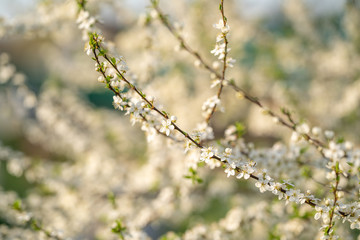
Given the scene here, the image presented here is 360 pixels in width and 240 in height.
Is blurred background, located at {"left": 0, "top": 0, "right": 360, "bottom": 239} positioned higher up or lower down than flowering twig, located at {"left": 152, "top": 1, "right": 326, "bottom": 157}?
higher up

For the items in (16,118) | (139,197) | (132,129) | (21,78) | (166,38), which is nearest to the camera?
(21,78)

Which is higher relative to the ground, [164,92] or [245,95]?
[164,92]

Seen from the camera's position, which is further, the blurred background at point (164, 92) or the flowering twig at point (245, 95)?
the blurred background at point (164, 92)

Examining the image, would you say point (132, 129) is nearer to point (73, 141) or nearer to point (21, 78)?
point (73, 141)

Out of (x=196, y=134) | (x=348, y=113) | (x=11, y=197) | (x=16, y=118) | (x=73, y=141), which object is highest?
(x=16, y=118)

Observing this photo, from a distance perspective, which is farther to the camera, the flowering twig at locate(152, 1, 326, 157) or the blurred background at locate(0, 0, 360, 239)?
the blurred background at locate(0, 0, 360, 239)

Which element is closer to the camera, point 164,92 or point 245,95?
point 245,95

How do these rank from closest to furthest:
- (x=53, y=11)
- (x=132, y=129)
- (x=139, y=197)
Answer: (x=53, y=11) → (x=139, y=197) → (x=132, y=129)

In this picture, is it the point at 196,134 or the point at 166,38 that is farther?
the point at 166,38

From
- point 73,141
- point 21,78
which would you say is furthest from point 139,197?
point 21,78

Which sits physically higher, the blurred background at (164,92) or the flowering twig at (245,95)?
the blurred background at (164,92)

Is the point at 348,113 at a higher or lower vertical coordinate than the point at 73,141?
higher
